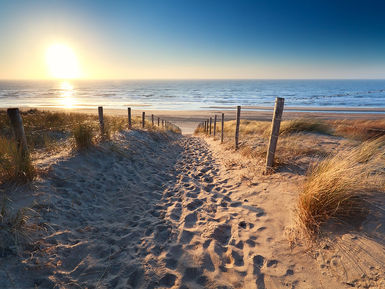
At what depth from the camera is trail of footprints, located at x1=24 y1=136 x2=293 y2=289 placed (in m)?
2.27

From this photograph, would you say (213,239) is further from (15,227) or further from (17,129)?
(17,129)

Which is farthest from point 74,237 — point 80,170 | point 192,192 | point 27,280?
point 192,192

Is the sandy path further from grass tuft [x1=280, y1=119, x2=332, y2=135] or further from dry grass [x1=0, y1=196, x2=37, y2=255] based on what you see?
grass tuft [x1=280, y1=119, x2=332, y2=135]

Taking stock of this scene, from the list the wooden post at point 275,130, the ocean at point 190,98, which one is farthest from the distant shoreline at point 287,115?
the wooden post at point 275,130

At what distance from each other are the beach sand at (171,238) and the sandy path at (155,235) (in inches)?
0.5

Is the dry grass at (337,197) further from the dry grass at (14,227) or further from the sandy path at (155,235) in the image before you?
the dry grass at (14,227)

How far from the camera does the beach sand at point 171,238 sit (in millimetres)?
2172

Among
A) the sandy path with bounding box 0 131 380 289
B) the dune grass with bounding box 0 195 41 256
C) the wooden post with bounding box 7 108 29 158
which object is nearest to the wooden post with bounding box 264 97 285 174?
the sandy path with bounding box 0 131 380 289

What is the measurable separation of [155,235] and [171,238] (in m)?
0.26

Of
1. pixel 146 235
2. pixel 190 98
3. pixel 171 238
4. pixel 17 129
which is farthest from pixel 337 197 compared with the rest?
pixel 190 98

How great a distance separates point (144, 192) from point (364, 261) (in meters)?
3.93

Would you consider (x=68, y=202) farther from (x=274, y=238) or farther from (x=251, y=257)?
(x=274, y=238)

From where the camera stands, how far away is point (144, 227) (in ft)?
10.7

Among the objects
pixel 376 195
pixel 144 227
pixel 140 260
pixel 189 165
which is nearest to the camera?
pixel 140 260
